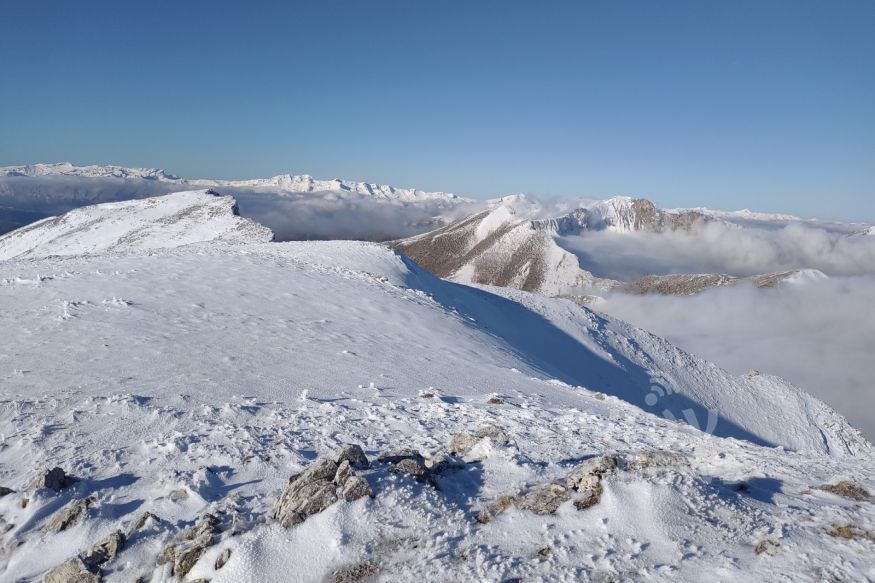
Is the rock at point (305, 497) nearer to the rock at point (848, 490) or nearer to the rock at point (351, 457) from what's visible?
the rock at point (351, 457)

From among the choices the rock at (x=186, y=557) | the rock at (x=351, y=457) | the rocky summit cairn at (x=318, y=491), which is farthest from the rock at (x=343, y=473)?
the rock at (x=186, y=557)

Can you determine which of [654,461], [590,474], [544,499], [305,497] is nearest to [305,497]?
[305,497]

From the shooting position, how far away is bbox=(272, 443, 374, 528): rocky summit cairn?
6.82 metres

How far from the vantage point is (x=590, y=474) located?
7.88 metres

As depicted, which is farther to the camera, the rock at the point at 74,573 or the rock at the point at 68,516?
the rock at the point at 68,516

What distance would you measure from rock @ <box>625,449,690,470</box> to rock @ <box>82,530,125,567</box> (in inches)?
316

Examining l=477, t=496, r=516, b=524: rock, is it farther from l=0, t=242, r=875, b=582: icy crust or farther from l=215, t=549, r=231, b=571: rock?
l=215, t=549, r=231, b=571: rock

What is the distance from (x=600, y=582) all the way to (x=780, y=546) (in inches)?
105

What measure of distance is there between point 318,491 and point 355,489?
57 centimetres

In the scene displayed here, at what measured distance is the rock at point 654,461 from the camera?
821cm

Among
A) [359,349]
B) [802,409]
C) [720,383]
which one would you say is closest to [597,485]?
[359,349]

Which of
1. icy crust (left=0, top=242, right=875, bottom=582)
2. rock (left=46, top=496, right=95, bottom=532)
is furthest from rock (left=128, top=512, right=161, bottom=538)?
rock (left=46, top=496, right=95, bottom=532)

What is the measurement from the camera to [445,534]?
6656 mm

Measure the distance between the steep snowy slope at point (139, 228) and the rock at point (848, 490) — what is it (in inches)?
4222
